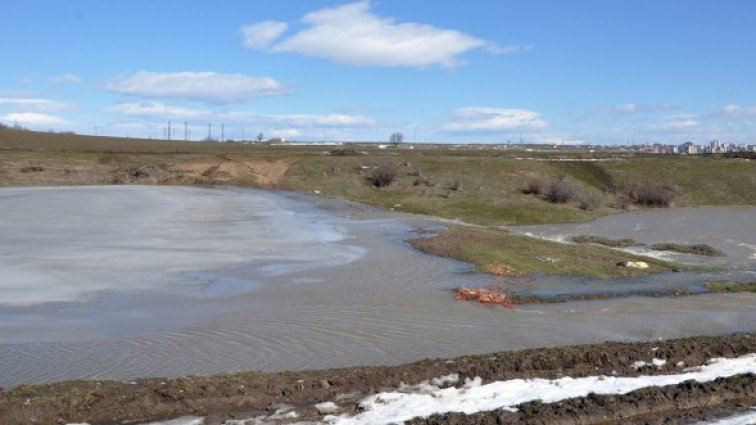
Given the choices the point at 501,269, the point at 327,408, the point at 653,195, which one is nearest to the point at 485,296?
the point at 501,269

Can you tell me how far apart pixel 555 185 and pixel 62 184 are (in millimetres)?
32530

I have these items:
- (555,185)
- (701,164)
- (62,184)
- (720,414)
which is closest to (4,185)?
(62,184)

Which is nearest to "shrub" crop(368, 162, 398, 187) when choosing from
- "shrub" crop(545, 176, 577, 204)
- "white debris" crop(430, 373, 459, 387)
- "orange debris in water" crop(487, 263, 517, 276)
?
"shrub" crop(545, 176, 577, 204)

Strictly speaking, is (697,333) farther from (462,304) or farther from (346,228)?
(346,228)

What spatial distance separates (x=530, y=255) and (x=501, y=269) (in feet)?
8.47

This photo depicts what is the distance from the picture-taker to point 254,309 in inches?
596

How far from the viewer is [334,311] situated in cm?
1523

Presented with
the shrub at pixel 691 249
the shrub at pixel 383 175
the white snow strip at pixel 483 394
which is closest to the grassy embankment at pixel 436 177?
the shrub at pixel 383 175

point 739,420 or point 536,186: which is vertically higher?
point 536,186

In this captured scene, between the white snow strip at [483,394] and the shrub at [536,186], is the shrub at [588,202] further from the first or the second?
the white snow strip at [483,394]

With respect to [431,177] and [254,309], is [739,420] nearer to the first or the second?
[254,309]

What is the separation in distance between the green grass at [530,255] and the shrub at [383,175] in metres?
26.6

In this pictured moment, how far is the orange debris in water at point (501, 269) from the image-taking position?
1975cm

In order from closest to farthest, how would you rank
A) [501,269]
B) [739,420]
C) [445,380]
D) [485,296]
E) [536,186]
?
[739,420], [445,380], [485,296], [501,269], [536,186]
